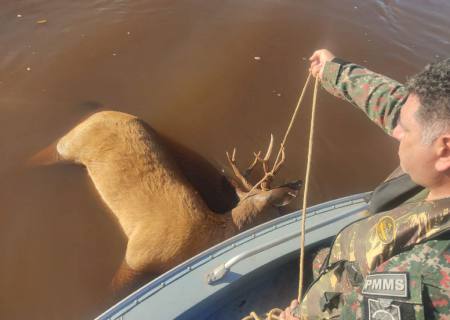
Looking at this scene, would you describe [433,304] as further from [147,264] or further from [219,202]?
[219,202]

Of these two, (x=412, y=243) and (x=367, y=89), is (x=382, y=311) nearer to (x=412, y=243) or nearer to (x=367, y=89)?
(x=412, y=243)

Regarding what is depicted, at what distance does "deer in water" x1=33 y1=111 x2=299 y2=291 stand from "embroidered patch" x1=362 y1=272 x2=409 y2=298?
206 centimetres

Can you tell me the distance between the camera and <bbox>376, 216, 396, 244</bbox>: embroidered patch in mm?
1646

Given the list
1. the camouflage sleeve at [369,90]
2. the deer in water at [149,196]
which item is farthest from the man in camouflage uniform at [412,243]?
the deer in water at [149,196]

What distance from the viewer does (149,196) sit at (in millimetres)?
3848

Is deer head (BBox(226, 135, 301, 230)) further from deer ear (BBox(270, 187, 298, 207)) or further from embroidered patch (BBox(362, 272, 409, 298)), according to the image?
embroidered patch (BBox(362, 272, 409, 298))

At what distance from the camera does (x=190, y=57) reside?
18.6 feet

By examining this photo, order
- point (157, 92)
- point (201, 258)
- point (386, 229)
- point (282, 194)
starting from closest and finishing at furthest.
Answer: point (386, 229) < point (201, 258) < point (282, 194) < point (157, 92)

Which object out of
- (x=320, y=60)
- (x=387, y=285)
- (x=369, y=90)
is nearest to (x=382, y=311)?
(x=387, y=285)

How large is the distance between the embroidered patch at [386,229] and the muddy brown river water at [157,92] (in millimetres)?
2548

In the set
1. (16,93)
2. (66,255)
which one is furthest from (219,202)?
(16,93)

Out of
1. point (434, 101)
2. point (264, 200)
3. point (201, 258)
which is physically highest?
point (434, 101)

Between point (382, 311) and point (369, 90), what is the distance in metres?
1.45

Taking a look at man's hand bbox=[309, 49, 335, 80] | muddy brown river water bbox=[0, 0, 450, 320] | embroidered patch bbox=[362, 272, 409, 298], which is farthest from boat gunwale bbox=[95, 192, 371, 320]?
embroidered patch bbox=[362, 272, 409, 298]
